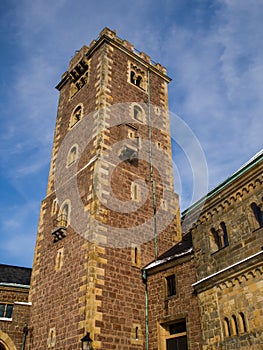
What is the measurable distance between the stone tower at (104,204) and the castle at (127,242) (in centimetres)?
8

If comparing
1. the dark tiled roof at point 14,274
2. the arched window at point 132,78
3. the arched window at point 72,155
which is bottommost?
the dark tiled roof at point 14,274

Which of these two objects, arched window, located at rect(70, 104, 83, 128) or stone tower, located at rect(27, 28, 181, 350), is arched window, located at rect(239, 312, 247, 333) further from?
arched window, located at rect(70, 104, 83, 128)

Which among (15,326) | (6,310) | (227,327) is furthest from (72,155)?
(227,327)

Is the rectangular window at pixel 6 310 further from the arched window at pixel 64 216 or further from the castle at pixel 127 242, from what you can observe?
the arched window at pixel 64 216

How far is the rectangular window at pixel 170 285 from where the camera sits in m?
18.8

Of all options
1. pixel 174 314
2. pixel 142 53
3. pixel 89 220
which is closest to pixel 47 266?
pixel 89 220

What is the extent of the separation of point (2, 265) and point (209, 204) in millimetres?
19220

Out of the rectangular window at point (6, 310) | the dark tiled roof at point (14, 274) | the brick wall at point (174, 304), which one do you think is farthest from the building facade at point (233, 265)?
the dark tiled roof at point (14, 274)

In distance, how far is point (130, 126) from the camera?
25406 mm

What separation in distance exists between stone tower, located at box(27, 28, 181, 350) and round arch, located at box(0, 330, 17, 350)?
3.23 feet

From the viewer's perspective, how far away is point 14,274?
28.4 m

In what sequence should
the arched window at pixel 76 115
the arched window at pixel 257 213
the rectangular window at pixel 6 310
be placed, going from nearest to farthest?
the arched window at pixel 257 213 < the rectangular window at pixel 6 310 < the arched window at pixel 76 115

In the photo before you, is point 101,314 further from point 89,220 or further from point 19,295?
point 19,295

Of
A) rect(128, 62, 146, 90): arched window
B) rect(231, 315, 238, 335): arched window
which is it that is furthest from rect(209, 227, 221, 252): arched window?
rect(128, 62, 146, 90): arched window
